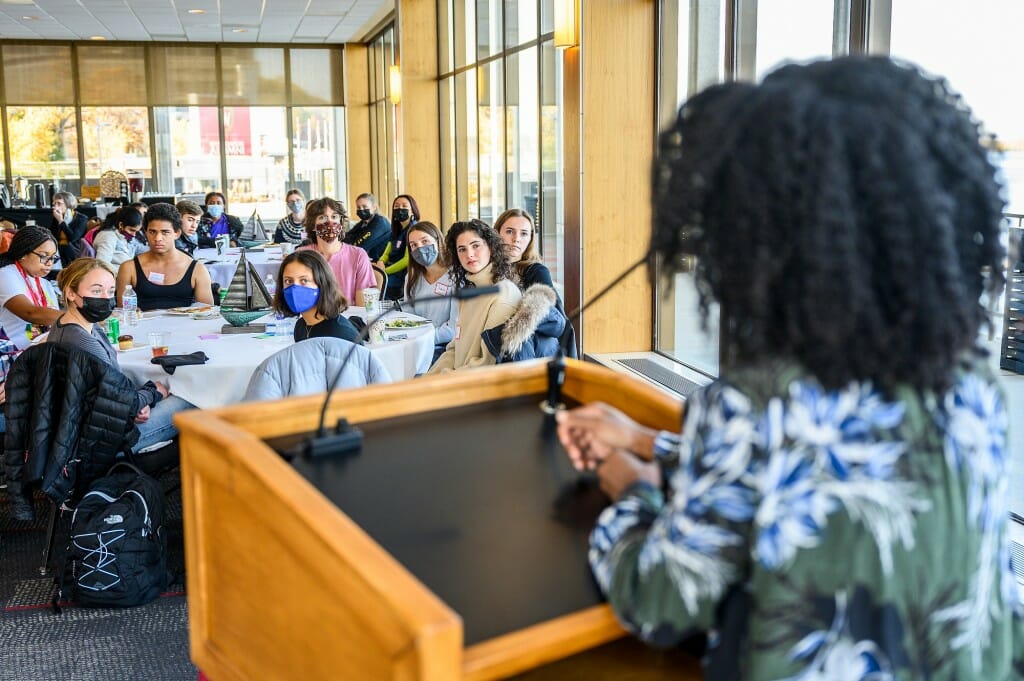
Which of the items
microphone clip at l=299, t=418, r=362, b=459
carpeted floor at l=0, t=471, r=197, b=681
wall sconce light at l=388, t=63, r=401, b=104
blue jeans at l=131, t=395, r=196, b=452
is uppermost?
wall sconce light at l=388, t=63, r=401, b=104

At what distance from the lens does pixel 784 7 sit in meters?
5.46

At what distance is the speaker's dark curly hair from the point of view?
96 centimetres

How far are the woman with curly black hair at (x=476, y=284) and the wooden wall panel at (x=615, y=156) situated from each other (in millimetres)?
2246

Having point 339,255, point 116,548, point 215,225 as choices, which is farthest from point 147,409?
point 215,225

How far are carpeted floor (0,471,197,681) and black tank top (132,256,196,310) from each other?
2190 millimetres

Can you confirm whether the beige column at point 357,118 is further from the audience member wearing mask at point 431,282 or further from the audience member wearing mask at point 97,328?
the audience member wearing mask at point 97,328

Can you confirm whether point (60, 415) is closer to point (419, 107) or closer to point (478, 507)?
point (478, 507)

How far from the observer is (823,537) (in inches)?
39.9

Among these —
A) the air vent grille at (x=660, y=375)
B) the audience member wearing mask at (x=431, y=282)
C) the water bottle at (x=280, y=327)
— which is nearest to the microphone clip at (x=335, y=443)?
the water bottle at (x=280, y=327)

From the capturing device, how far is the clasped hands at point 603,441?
134 cm

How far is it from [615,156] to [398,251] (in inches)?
84.7

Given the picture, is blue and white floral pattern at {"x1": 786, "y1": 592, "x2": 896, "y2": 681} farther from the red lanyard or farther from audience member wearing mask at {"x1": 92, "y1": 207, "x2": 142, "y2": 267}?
audience member wearing mask at {"x1": 92, "y1": 207, "x2": 142, "y2": 267}

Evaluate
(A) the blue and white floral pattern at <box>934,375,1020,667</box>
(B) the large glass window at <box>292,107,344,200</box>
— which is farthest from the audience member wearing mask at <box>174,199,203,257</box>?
(B) the large glass window at <box>292,107,344,200</box>

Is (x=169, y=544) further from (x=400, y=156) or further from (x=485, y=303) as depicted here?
(x=400, y=156)
